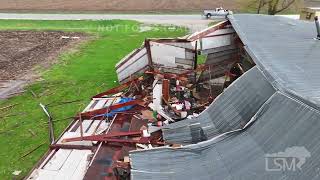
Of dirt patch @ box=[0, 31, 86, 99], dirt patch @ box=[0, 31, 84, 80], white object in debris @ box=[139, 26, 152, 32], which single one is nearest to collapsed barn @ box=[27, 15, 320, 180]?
dirt patch @ box=[0, 31, 86, 99]

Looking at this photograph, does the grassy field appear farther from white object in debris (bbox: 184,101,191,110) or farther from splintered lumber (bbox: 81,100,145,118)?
white object in debris (bbox: 184,101,191,110)

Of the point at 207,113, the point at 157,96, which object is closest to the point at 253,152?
the point at 207,113

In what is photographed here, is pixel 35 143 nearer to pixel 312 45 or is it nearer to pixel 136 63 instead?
pixel 136 63

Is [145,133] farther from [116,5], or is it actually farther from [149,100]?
[116,5]

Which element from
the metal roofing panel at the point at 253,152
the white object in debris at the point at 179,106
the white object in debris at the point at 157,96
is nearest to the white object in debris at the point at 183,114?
the white object in debris at the point at 179,106

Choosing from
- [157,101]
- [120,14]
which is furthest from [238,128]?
[120,14]
